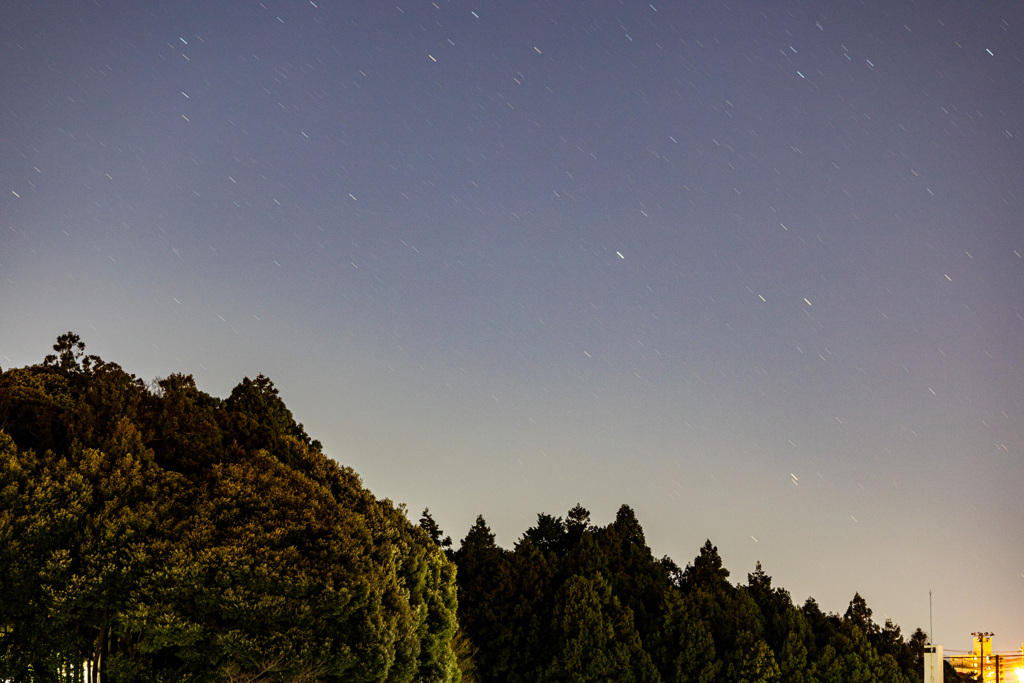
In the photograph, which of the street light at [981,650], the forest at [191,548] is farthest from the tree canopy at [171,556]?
the street light at [981,650]

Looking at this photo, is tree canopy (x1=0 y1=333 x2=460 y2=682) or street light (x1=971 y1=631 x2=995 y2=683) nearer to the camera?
tree canopy (x1=0 y1=333 x2=460 y2=682)

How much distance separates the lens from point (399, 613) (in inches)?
954

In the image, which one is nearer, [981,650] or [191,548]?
[191,548]

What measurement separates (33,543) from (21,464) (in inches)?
70.3

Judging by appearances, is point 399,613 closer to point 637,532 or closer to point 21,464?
point 21,464

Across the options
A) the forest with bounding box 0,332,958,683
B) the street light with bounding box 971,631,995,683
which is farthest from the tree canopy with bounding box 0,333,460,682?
the street light with bounding box 971,631,995,683

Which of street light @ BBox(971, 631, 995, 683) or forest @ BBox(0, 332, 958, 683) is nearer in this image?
forest @ BBox(0, 332, 958, 683)

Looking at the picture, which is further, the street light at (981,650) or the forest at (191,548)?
the street light at (981,650)

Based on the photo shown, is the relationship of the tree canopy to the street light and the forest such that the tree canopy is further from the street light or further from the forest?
the street light

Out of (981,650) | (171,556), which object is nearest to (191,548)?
(171,556)

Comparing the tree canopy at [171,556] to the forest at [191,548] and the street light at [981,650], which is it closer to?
the forest at [191,548]

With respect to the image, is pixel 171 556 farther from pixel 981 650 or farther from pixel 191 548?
pixel 981 650

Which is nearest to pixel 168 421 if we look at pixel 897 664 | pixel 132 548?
pixel 132 548

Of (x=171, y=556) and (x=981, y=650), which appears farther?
(x=981, y=650)
